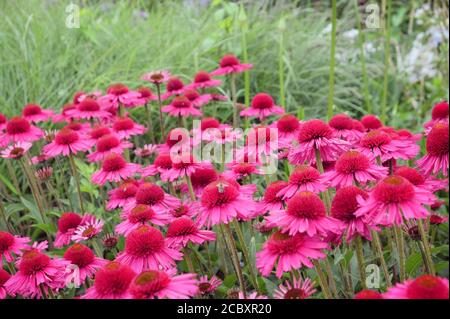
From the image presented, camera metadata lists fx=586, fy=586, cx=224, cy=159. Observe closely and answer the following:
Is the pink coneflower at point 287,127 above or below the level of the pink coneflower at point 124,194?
above

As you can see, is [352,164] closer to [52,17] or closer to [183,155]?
[183,155]

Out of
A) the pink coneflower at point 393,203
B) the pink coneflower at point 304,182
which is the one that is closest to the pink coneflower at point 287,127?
the pink coneflower at point 304,182

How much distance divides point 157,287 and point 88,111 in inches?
62.1

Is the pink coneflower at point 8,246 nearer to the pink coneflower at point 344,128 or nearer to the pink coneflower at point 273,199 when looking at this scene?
the pink coneflower at point 273,199

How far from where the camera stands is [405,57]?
4.73 metres

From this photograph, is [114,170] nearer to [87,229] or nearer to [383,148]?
[87,229]

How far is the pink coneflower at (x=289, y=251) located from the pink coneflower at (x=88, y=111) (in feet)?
4.83

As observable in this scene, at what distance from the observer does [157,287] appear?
1.19 metres

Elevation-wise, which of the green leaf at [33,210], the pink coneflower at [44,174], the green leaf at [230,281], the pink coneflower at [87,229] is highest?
the pink coneflower at [44,174]

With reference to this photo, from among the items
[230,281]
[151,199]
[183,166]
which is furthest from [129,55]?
[230,281]

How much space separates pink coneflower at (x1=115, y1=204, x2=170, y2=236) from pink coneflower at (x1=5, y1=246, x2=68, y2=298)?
7.4 inches

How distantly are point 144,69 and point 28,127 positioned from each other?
1294mm

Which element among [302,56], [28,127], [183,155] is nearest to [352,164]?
[183,155]

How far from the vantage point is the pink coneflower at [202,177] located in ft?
6.55
